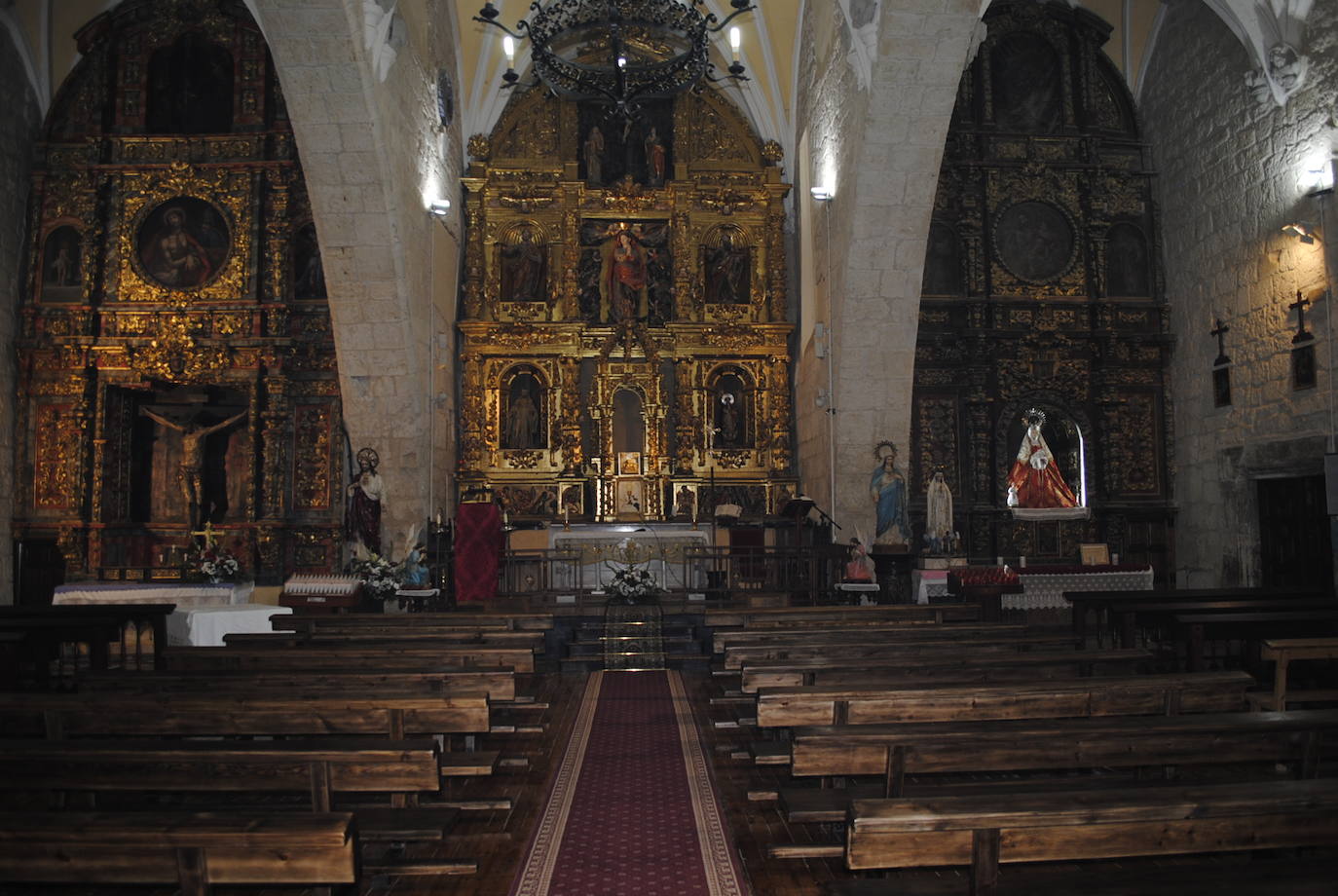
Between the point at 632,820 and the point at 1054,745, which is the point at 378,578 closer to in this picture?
the point at 632,820

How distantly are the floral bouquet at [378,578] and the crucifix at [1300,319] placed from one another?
12.5 meters

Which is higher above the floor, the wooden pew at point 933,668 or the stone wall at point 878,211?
the stone wall at point 878,211

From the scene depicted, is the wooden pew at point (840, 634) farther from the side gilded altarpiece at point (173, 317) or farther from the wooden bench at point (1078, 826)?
the side gilded altarpiece at point (173, 317)

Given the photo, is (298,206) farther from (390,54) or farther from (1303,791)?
(1303,791)

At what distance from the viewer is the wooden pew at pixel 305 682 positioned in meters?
5.72

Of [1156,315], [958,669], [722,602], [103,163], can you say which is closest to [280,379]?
[103,163]

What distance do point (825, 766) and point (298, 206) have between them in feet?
55.4

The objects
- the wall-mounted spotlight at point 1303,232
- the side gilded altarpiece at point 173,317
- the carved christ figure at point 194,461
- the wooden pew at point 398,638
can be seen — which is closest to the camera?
the wooden pew at point 398,638

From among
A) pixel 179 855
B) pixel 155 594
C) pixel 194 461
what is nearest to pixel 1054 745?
pixel 179 855

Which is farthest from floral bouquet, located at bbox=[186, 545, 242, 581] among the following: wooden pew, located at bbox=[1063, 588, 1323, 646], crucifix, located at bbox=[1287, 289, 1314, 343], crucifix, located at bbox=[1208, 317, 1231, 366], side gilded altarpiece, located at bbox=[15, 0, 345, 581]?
crucifix, located at bbox=[1208, 317, 1231, 366]

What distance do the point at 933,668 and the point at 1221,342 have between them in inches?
511

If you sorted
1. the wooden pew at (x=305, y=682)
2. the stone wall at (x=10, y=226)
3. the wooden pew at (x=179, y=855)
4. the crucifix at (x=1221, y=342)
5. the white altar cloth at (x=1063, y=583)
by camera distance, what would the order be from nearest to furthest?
the wooden pew at (x=179, y=855)
the wooden pew at (x=305, y=682)
the white altar cloth at (x=1063, y=583)
the crucifix at (x=1221, y=342)
the stone wall at (x=10, y=226)

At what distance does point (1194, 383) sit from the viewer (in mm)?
17719

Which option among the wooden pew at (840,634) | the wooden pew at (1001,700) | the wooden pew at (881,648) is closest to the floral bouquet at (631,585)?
the wooden pew at (840,634)
